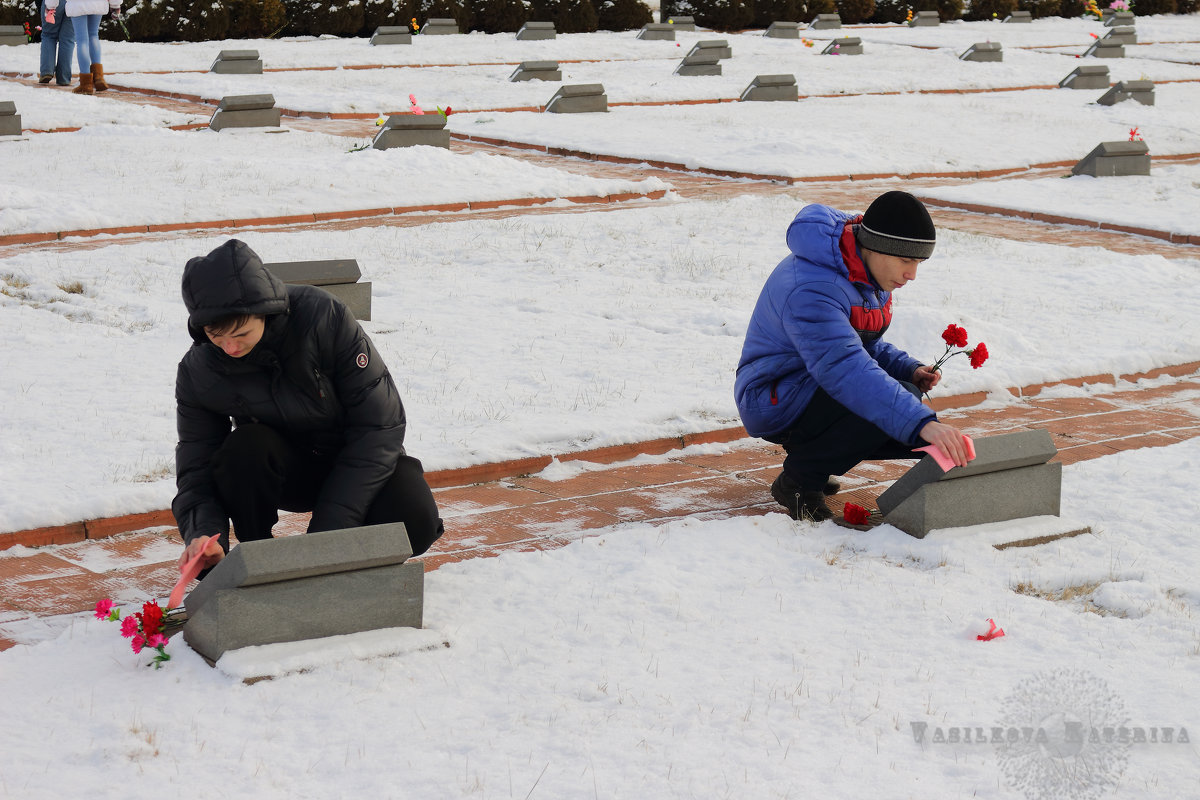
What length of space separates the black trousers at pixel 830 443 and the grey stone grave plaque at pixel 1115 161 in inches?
390

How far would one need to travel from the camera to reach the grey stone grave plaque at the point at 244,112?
15.1 meters

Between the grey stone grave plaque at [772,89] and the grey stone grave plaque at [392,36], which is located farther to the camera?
the grey stone grave plaque at [392,36]

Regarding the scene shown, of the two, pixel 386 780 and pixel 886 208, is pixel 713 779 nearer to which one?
pixel 386 780

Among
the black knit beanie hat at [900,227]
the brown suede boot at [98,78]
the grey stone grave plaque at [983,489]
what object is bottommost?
the grey stone grave plaque at [983,489]

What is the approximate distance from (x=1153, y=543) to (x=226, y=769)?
11.1 ft

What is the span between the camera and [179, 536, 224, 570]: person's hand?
405 cm

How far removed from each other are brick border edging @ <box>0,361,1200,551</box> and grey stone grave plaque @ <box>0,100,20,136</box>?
10010mm

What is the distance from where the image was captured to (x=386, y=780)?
11.2ft

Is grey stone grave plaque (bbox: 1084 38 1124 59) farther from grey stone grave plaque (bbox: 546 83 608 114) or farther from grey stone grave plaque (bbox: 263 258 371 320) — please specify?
grey stone grave plaque (bbox: 263 258 371 320)

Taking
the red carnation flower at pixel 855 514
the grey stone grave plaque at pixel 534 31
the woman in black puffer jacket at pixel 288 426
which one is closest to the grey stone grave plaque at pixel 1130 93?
the grey stone grave plaque at pixel 534 31

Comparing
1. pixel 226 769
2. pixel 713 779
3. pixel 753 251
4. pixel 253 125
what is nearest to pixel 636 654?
pixel 713 779

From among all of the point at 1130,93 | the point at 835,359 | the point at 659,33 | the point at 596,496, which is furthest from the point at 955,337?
the point at 659,33

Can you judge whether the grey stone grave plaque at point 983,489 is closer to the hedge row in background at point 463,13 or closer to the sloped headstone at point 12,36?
the sloped headstone at point 12,36

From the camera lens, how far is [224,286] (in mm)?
3768
